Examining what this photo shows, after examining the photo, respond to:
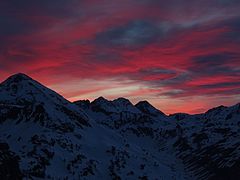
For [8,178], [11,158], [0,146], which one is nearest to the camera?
[8,178]

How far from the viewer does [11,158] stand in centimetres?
12650

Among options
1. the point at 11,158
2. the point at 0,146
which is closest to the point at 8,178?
the point at 11,158

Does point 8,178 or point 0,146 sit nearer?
point 8,178

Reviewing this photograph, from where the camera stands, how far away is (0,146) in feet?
450

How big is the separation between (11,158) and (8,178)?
1301 centimetres

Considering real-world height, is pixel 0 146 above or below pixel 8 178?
above

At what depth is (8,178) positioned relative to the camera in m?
114

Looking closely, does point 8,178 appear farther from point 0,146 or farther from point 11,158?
point 0,146

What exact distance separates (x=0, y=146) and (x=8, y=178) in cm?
2493

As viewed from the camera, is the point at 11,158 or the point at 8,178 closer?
the point at 8,178

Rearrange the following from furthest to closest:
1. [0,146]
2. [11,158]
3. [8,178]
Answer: [0,146], [11,158], [8,178]
